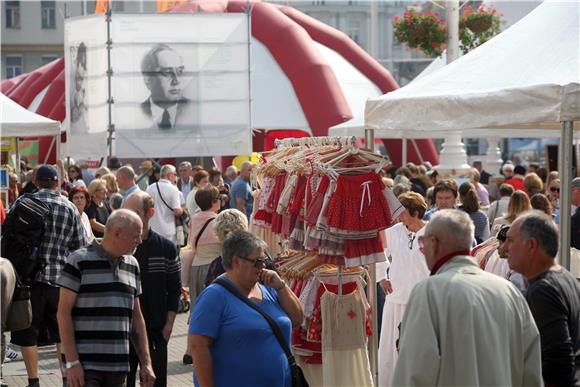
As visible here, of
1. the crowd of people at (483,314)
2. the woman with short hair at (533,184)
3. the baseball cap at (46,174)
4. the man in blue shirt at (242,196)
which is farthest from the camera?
the man in blue shirt at (242,196)

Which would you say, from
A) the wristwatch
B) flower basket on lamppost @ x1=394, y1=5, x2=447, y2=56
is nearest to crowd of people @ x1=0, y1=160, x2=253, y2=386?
the wristwatch

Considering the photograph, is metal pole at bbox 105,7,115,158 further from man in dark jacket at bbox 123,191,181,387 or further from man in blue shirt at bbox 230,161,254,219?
man in dark jacket at bbox 123,191,181,387

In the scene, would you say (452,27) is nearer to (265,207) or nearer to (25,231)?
(265,207)

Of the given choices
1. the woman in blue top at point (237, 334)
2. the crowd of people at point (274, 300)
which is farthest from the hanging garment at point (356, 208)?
the woman in blue top at point (237, 334)

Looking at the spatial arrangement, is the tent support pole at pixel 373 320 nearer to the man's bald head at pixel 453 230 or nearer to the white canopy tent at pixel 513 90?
the white canopy tent at pixel 513 90

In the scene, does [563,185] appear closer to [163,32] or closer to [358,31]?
[163,32]

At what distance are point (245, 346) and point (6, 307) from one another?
1.93 meters

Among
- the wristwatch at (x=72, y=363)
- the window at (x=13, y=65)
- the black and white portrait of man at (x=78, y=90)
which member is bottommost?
the wristwatch at (x=72, y=363)

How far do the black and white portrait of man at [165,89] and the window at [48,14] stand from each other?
5522 centimetres

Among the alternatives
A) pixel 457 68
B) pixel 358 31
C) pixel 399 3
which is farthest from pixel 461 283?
pixel 358 31

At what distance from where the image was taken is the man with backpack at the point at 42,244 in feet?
29.1

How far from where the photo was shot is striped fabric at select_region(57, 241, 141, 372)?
20.2ft

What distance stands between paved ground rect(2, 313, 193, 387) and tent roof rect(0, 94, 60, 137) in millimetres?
3125

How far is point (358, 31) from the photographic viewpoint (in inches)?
3123
